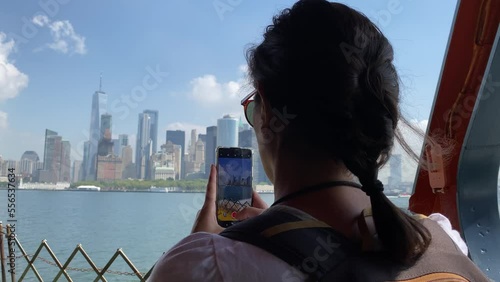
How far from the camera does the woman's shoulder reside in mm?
399

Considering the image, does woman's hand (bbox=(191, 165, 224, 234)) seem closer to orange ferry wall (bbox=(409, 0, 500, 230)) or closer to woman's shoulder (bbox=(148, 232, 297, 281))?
woman's shoulder (bbox=(148, 232, 297, 281))

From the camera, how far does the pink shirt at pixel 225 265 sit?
399mm

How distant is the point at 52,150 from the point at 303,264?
516 cm

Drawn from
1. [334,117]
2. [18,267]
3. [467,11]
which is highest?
[467,11]

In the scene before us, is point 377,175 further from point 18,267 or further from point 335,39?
point 18,267

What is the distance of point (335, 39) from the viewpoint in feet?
1.63

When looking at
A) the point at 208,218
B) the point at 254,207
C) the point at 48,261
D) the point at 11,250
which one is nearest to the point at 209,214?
the point at 208,218

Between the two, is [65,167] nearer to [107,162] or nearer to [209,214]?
[107,162]

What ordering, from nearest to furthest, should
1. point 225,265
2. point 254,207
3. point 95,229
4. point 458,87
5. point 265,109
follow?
point 225,265, point 265,109, point 254,207, point 458,87, point 95,229

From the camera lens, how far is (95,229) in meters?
12.2

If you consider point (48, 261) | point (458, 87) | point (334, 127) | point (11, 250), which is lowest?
point (48, 261)

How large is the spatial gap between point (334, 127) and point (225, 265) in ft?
0.68

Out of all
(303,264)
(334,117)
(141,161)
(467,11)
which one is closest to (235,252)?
(303,264)

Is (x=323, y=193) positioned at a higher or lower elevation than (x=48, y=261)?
higher
